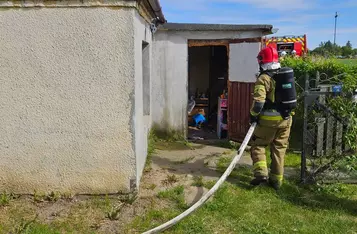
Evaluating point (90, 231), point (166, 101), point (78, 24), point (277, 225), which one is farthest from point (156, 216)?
point (166, 101)

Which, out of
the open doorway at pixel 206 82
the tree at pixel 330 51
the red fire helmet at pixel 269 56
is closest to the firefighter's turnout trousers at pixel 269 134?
the red fire helmet at pixel 269 56

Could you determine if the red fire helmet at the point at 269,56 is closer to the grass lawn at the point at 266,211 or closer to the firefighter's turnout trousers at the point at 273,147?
the firefighter's turnout trousers at the point at 273,147

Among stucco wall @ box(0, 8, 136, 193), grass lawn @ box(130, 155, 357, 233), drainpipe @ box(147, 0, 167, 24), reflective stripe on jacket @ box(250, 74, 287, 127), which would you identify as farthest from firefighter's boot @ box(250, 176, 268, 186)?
drainpipe @ box(147, 0, 167, 24)

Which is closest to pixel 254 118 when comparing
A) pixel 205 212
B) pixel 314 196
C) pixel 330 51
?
pixel 314 196

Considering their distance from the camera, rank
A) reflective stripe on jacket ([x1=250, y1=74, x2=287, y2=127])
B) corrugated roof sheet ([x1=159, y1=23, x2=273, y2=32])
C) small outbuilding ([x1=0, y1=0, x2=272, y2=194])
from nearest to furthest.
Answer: small outbuilding ([x1=0, y1=0, x2=272, y2=194])
reflective stripe on jacket ([x1=250, y1=74, x2=287, y2=127])
corrugated roof sheet ([x1=159, y1=23, x2=273, y2=32])

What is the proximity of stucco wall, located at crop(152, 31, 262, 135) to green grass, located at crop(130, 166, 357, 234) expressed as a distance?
126 inches

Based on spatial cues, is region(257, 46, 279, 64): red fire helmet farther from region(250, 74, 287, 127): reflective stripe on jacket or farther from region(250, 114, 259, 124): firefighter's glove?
region(250, 114, 259, 124): firefighter's glove

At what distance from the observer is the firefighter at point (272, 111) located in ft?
15.7

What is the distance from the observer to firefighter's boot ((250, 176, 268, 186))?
505 centimetres

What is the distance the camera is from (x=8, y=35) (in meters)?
4.32

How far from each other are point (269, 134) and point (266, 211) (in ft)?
3.79

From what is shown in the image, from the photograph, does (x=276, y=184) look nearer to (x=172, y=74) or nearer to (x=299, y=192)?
(x=299, y=192)

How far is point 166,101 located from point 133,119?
3.69 meters

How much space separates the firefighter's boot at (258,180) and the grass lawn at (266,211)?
10 cm
